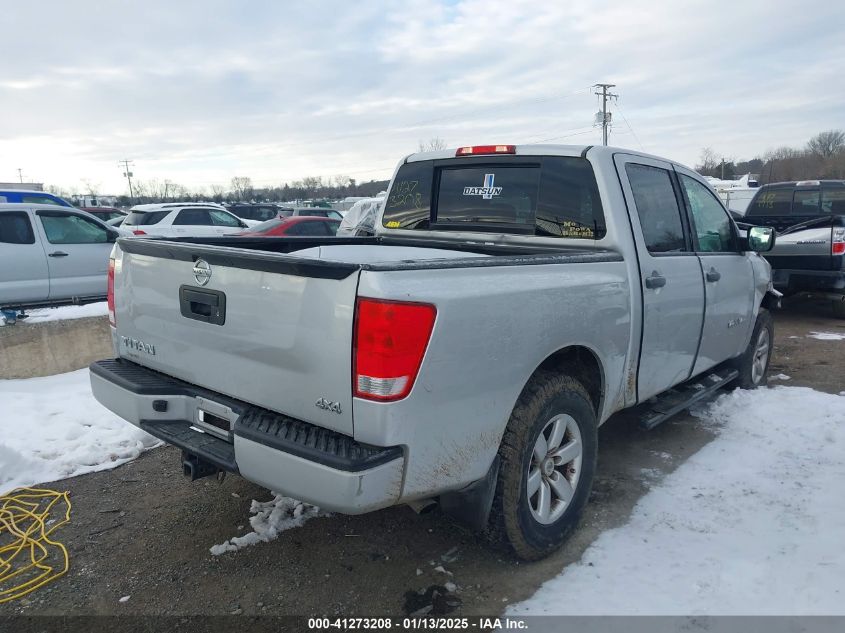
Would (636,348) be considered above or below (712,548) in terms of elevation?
above

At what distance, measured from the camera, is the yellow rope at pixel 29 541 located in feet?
9.86

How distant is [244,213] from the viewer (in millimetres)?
28062

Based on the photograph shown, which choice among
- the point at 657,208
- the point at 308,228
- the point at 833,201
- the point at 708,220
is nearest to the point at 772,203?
the point at 833,201

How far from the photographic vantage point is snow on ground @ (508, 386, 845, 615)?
2703mm

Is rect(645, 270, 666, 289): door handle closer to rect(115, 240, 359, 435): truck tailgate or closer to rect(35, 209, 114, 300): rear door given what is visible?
rect(115, 240, 359, 435): truck tailgate

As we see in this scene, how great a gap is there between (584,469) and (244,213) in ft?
88.1

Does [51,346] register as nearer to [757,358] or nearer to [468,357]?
[468,357]

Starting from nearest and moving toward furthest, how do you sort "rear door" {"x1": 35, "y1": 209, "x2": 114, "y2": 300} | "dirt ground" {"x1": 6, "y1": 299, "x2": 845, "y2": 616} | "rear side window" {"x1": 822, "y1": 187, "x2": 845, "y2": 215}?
"dirt ground" {"x1": 6, "y1": 299, "x2": 845, "y2": 616}, "rear door" {"x1": 35, "y1": 209, "x2": 114, "y2": 300}, "rear side window" {"x1": 822, "y1": 187, "x2": 845, "y2": 215}

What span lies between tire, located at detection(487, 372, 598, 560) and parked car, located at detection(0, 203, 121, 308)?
23.8ft

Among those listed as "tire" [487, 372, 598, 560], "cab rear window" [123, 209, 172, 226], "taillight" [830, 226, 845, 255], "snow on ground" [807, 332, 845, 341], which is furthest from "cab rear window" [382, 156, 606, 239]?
"cab rear window" [123, 209, 172, 226]

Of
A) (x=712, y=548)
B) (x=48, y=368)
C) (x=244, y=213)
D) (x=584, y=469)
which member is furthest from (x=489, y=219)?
(x=244, y=213)

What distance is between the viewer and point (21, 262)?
7934 millimetres

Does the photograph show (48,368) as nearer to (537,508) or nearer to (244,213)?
(537,508)

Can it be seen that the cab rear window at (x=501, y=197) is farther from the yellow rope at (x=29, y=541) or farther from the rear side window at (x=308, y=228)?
the rear side window at (x=308, y=228)
